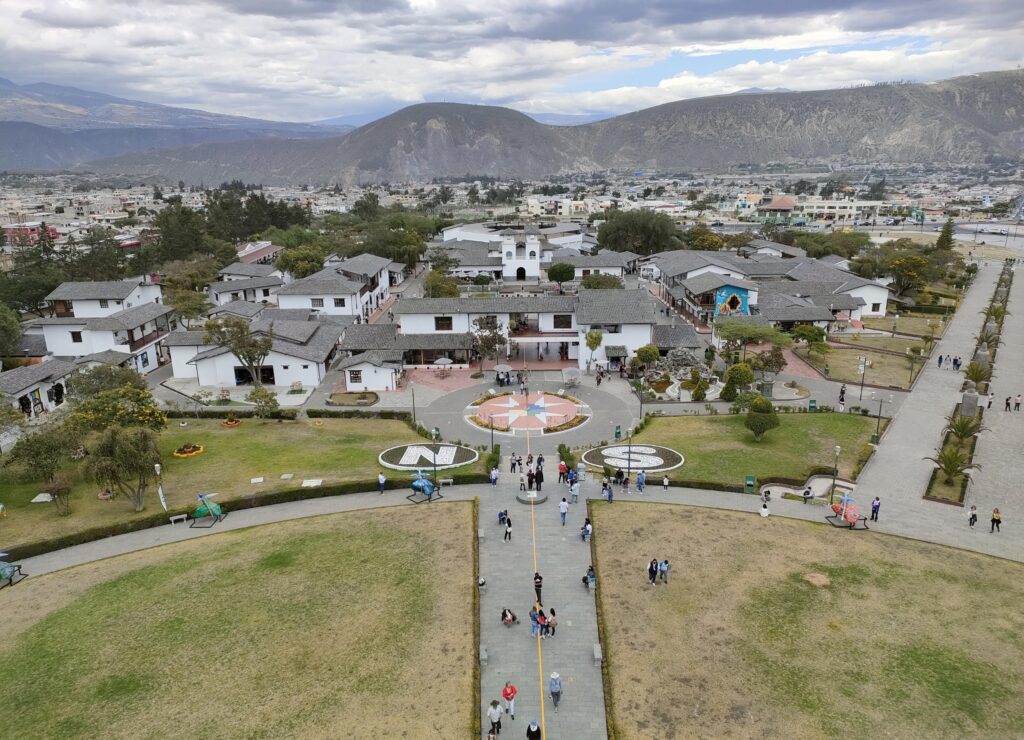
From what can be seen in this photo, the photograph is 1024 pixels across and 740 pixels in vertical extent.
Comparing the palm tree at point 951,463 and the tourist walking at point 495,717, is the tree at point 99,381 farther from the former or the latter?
the palm tree at point 951,463

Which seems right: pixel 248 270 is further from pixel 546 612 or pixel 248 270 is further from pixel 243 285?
pixel 546 612

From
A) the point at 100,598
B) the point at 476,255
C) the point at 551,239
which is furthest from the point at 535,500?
the point at 551,239

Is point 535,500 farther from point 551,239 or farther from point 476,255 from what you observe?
point 551,239

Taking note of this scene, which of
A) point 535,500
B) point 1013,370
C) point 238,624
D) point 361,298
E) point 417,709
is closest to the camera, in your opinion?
point 417,709

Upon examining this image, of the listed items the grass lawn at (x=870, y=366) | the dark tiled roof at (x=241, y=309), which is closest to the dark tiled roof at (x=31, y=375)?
the dark tiled roof at (x=241, y=309)

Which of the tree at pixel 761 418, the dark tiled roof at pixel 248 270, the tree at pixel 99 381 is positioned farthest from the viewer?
the dark tiled roof at pixel 248 270
